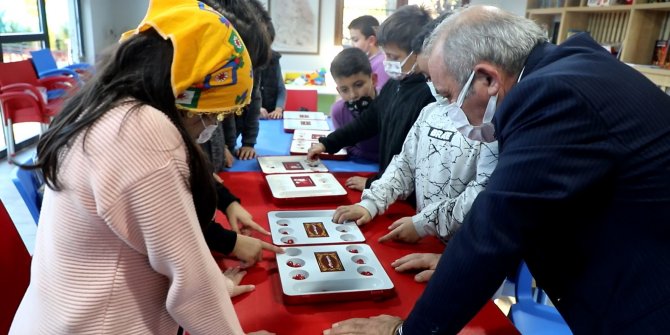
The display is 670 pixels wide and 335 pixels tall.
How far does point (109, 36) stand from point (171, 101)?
6.60m

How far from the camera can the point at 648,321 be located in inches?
27.0

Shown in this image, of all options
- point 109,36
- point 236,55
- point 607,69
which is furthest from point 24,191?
point 109,36

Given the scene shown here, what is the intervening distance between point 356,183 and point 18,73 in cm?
409

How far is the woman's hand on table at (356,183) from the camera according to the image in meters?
1.60

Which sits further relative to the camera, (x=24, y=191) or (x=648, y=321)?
(x=24, y=191)

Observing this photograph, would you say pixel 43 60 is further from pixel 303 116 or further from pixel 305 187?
pixel 305 187

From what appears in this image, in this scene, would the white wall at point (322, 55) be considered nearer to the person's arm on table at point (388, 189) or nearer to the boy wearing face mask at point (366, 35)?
the boy wearing face mask at point (366, 35)

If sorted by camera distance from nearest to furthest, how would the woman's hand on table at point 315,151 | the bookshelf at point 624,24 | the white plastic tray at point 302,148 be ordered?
the woman's hand on table at point 315,151 → the white plastic tray at point 302,148 → the bookshelf at point 624,24

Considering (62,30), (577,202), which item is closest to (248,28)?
(577,202)

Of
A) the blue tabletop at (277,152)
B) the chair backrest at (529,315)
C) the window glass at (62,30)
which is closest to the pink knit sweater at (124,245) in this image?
the chair backrest at (529,315)

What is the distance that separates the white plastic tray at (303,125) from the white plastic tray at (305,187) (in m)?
0.91

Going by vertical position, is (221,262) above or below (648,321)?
below

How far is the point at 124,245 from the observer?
621mm

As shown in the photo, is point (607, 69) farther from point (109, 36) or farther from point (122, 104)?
point (109, 36)
